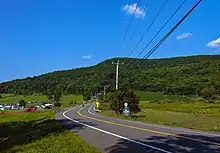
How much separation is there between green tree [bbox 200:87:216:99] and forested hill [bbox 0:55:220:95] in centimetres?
89

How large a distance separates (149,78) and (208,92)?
24.9 meters

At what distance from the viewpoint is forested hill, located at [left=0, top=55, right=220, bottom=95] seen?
78.5m

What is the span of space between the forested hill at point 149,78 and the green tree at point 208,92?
2.90 feet

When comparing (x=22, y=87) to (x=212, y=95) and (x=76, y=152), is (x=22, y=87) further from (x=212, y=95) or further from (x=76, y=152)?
(x=76, y=152)

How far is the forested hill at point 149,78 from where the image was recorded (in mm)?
78512

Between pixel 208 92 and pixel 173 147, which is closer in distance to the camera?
pixel 173 147

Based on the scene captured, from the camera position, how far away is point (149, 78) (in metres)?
93.4

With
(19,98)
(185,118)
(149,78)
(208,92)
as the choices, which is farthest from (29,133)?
(19,98)

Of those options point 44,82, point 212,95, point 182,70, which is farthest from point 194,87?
point 44,82

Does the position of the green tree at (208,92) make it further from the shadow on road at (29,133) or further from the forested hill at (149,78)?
the shadow on road at (29,133)

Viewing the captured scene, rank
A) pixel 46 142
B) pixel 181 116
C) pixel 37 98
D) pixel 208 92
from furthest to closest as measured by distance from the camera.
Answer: pixel 37 98 < pixel 208 92 < pixel 181 116 < pixel 46 142

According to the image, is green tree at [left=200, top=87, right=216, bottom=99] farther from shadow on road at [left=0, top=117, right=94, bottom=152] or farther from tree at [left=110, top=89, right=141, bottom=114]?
shadow on road at [left=0, top=117, right=94, bottom=152]

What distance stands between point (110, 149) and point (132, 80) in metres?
61.0

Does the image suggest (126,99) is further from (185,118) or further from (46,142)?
(46,142)
